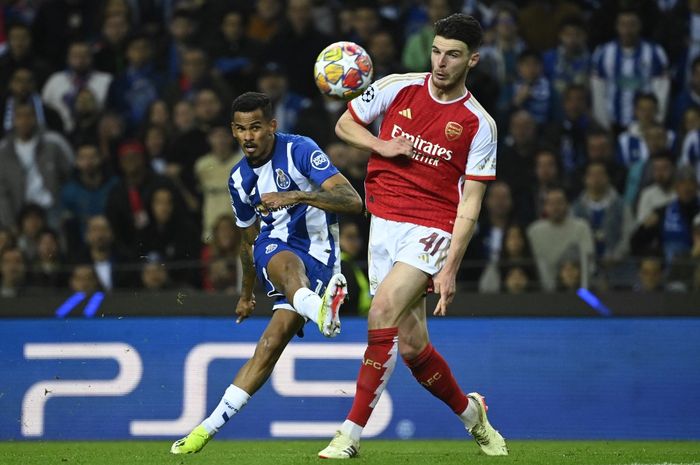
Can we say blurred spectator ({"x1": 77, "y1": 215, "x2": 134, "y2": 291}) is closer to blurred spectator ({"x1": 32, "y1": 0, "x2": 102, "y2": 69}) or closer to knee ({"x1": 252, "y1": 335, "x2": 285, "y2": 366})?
blurred spectator ({"x1": 32, "y1": 0, "x2": 102, "y2": 69})

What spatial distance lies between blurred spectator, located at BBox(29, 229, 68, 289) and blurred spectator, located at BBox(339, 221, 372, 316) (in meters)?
2.74

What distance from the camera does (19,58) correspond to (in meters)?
16.0

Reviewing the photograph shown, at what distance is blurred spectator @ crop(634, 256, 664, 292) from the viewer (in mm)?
12062

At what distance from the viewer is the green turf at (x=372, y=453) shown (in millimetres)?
8055

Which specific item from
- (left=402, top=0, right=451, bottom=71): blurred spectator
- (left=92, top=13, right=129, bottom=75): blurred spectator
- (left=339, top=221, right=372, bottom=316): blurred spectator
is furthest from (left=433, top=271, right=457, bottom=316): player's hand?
(left=92, top=13, right=129, bottom=75): blurred spectator

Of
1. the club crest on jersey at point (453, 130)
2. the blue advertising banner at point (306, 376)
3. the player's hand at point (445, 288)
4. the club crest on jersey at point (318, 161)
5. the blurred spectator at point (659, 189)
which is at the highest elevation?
the club crest on jersey at point (453, 130)

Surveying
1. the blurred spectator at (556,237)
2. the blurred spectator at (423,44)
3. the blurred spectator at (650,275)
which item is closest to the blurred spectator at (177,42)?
the blurred spectator at (423,44)

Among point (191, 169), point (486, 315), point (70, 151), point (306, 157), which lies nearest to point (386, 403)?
point (486, 315)

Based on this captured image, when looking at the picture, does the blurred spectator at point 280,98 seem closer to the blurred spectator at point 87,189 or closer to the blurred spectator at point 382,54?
the blurred spectator at point 382,54

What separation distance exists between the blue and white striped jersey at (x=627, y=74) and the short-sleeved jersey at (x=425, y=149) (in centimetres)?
704

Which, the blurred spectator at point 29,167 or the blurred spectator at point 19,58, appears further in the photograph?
the blurred spectator at point 19,58

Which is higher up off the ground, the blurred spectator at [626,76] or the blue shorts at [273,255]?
the blurred spectator at [626,76]

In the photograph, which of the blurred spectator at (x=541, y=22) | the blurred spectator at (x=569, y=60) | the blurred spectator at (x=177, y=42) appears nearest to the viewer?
the blurred spectator at (x=569, y=60)

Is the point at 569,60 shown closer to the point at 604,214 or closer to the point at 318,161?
the point at 604,214
